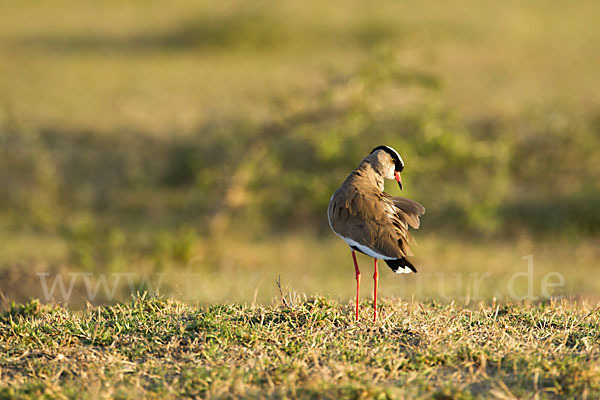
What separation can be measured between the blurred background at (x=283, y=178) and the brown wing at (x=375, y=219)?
12.0 feet

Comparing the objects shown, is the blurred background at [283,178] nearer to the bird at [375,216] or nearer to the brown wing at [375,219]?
the bird at [375,216]

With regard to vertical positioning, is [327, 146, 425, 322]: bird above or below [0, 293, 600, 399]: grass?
above

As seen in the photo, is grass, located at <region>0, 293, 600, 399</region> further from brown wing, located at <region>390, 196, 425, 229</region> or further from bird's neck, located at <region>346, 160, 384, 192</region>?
bird's neck, located at <region>346, 160, 384, 192</region>

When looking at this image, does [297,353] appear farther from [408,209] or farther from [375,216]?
[408,209]

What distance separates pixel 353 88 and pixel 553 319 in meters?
8.48

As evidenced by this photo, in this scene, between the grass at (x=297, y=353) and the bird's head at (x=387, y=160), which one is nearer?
the grass at (x=297, y=353)

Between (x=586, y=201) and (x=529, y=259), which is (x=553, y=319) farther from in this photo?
(x=586, y=201)

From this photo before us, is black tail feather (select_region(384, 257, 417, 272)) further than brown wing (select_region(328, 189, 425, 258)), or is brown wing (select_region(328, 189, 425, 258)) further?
brown wing (select_region(328, 189, 425, 258))

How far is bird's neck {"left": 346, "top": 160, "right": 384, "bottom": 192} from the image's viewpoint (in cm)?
550

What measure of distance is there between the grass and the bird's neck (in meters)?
0.98

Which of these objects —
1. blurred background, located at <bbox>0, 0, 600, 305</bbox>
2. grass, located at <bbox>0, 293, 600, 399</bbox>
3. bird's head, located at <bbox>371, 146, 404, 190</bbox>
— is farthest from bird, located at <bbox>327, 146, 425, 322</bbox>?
blurred background, located at <bbox>0, 0, 600, 305</bbox>

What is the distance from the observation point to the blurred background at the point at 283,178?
1270 cm

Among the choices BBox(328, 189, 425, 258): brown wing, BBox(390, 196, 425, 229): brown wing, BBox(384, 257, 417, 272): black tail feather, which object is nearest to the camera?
BBox(384, 257, 417, 272): black tail feather

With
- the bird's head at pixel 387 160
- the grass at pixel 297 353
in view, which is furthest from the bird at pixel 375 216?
the grass at pixel 297 353
